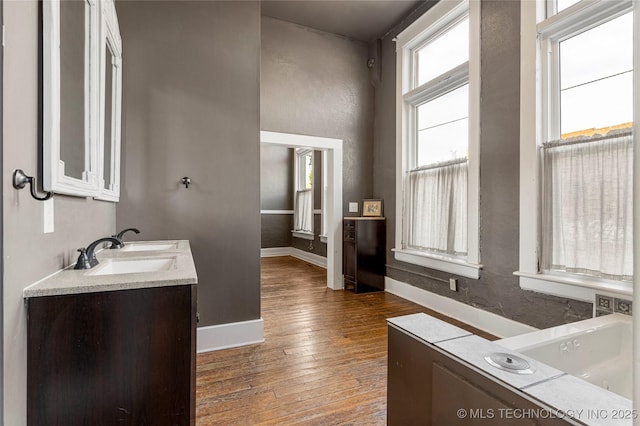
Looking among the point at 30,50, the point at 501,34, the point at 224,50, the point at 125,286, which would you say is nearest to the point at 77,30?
the point at 30,50

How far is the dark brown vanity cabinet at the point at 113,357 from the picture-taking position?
1.00 metres

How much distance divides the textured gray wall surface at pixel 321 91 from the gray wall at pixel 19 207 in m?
3.05

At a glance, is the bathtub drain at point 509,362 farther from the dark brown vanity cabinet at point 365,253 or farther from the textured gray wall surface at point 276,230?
the textured gray wall surface at point 276,230

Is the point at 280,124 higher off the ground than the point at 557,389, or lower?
higher

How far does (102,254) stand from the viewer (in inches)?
68.6

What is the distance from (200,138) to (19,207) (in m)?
1.72

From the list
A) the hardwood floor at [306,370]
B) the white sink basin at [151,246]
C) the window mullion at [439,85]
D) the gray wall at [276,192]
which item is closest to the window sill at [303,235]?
the gray wall at [276,192]

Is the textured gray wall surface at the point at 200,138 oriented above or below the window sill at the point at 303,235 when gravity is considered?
above

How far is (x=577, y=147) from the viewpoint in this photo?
85.6 inches

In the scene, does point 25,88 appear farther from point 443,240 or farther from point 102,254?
point 443,240

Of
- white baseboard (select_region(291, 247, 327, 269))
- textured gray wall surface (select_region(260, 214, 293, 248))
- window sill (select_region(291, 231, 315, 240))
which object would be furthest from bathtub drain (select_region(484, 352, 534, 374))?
textured gray wall surface (select_region(260, 214, 293, 248))

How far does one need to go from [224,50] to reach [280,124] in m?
1.46

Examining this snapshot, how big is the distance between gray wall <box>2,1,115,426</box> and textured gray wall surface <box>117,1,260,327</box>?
4.55ft

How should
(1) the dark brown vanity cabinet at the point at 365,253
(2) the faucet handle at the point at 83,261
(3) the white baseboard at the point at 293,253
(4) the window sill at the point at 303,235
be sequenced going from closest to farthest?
(2) the faucet handle at the point at 83,261, (1) the dark brown vanity cabinet at the point at 365,253, (3) the white baseboard at the point at 293,253, (4) the window sill at the point at 303,235
